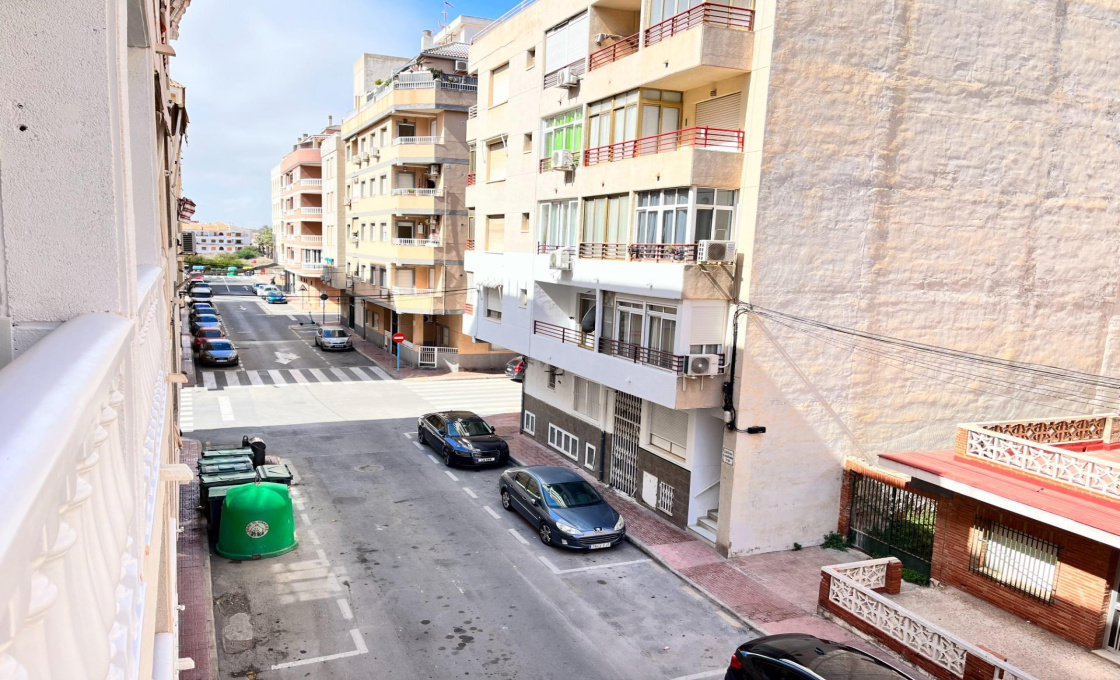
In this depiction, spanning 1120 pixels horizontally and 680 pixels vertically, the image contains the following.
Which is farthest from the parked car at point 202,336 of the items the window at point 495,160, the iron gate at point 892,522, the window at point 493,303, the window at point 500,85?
the iron gate at point 892,522

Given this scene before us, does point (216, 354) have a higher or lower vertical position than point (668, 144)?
lower

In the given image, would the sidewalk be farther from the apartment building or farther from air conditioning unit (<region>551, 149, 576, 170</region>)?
the apartment building

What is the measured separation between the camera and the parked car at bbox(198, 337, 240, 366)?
123 feet

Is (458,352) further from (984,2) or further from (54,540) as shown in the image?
(54,540)

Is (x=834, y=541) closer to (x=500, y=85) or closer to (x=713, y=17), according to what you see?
(x=713, y=17)

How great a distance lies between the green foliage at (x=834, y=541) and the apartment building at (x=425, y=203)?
23730 millimetres

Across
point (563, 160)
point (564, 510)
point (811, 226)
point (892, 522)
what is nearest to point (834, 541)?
point (892, 522)

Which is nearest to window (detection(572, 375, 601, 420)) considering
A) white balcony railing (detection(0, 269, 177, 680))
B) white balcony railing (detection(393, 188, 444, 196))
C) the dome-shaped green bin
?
the dome-shaped green bin

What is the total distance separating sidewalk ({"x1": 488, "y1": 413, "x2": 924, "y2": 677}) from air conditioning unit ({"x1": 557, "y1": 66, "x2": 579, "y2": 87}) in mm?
11146

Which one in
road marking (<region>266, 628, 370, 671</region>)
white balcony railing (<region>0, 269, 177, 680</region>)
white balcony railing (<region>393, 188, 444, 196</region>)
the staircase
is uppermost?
white balcony railing (<region>393, 188, 444, 196</region>)

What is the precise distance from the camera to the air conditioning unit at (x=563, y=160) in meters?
20.3

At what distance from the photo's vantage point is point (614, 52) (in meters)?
18.7

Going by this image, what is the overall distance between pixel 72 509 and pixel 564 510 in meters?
15.9

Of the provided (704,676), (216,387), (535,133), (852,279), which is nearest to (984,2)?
(852,279)
